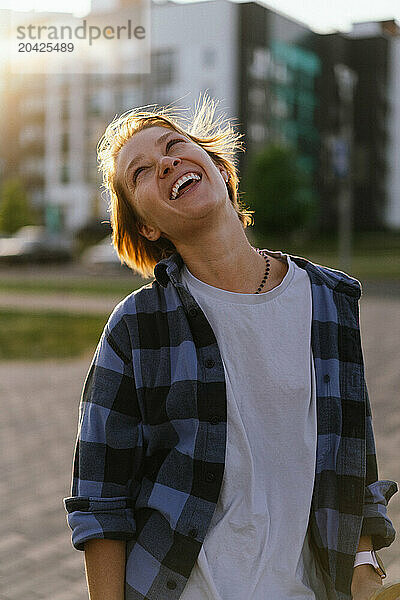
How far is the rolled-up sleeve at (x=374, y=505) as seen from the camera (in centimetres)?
177

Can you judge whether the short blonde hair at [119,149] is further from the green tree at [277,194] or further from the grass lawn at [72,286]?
the green tree at [277,194]

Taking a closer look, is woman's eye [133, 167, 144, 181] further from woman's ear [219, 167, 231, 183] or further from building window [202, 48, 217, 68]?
building window [202, 48, 217, 68]

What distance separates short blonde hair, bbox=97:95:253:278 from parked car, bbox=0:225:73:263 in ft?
118

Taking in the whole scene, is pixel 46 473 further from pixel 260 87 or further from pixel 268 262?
pixel 260 87

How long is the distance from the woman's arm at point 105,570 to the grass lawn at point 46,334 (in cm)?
1046

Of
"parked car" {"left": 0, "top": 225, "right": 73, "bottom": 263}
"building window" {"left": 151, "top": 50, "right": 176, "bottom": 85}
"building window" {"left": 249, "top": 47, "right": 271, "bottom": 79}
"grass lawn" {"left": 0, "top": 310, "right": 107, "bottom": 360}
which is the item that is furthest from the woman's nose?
"building window" {"left": 151, "top": 50, "right": 176, "bottom": 85}

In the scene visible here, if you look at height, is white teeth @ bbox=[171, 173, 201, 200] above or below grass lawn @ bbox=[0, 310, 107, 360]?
above

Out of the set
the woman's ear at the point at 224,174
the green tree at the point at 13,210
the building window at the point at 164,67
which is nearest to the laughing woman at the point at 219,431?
the woman's ear at the point at 224,174

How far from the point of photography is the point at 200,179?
1.77 m

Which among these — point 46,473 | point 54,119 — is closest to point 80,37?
point 46,473

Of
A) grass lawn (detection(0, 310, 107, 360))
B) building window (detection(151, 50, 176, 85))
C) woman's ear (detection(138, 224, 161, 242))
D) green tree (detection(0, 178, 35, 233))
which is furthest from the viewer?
building window (detection(151, 50, 176, 85))

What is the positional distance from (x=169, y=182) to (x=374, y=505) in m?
0.78

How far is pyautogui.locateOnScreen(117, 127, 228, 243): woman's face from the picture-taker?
5.73ft

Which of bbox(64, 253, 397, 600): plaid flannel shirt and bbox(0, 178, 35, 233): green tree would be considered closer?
bbox(64, 253, 397, 600): plaid flannel shirt
